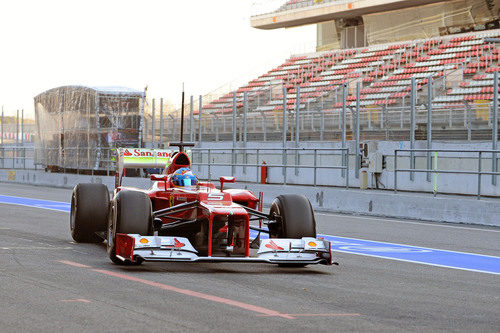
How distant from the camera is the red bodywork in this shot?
9891 millimetres

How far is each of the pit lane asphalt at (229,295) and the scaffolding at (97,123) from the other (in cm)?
2161

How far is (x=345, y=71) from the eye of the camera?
46031 mm

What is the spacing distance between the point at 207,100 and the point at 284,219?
31.1m

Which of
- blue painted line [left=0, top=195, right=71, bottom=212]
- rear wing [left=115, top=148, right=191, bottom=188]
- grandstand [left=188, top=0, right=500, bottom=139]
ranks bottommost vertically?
blue painted line [left=0, top=195, right=71, bottom=212]

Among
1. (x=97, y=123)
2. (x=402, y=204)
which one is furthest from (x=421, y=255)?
(x=97, y=123)

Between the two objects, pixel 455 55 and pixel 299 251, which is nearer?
pixel 299 251

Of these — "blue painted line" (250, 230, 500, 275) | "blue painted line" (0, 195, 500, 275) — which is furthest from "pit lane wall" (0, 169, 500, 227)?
"blue painted line" (250, 230, 500, 275)

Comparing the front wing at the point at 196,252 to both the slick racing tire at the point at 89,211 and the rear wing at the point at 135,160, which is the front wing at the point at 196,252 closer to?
the slick racing tire at the point at 89,211

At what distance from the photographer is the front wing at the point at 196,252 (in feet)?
31.2

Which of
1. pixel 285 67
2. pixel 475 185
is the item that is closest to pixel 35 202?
pixel 475 185

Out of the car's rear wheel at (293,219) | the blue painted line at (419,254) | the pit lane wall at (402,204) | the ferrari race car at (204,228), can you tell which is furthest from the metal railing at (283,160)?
the car's rear wheel at (293,219)

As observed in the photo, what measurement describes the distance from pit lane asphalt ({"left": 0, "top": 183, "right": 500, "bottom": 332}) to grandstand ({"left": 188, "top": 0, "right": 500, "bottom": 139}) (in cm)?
1624

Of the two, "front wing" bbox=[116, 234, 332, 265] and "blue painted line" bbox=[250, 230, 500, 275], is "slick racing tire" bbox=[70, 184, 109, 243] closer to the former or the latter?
"front wing" bbox=[116, 234, 332, 265]

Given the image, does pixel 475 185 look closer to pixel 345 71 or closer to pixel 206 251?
pixel 206 251
